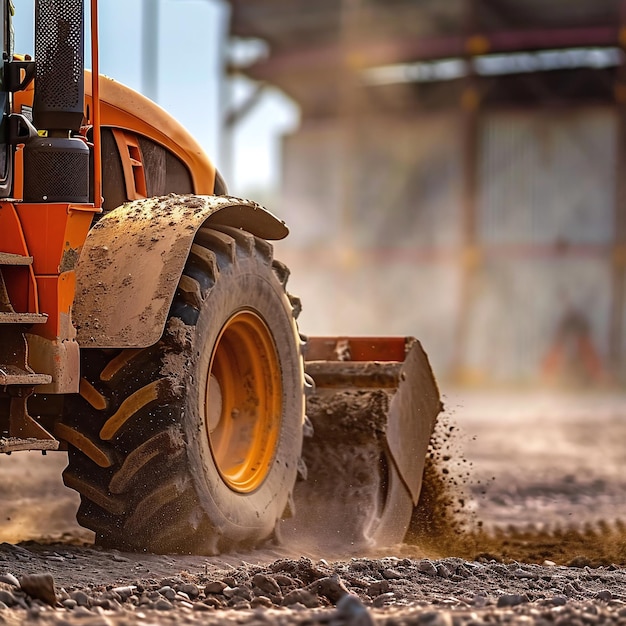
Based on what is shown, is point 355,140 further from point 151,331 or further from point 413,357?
point 151,331

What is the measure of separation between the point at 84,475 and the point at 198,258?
0.93 meters

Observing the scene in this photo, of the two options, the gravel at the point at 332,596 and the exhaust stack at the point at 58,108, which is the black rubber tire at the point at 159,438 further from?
the exhaust stack at the point at 58,108

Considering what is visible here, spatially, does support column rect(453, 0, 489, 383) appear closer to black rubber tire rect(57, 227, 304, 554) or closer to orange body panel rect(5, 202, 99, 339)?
black rubber tire rect(57, 227, 304, 554)

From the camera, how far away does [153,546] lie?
15.0 feet

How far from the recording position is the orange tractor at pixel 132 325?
431 cm

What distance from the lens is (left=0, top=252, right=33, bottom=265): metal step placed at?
4223 mm

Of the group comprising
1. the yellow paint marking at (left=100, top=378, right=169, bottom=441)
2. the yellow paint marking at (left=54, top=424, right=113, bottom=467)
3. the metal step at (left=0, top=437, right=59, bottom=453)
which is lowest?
the yellow paint marking at (left=54, top=424, right=113, bottom=467)

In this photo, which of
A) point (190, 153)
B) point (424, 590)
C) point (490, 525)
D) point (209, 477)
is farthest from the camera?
point (490, 525)

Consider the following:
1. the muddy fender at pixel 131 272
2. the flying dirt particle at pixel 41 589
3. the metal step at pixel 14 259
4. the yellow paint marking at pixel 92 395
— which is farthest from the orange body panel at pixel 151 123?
the flying dirt particle at pixel 41 589

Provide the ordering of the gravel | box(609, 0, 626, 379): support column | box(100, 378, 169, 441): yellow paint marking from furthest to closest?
box(609, 0, 626, 379): support column, box(100, 378, 169, 441): yellow paint marking, the gravel

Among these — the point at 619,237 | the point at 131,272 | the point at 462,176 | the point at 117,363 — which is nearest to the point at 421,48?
the point at 462,176

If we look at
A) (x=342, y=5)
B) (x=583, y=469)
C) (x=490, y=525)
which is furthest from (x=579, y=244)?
(x=490, y=525)

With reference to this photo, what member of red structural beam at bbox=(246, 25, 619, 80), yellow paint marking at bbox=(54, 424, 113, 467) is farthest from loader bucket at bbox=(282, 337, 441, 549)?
red structural beam at bbox=(246, 25, 619, 80)

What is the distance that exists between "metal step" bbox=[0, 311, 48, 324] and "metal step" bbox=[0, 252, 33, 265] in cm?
17
